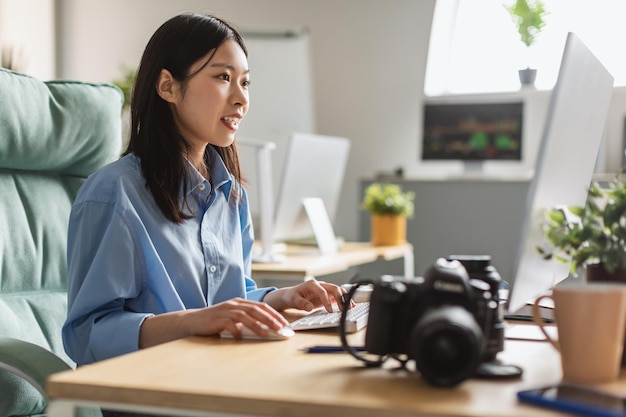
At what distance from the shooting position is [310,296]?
150 centimetres

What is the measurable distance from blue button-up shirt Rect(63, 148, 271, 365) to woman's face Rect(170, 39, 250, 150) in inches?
3.7

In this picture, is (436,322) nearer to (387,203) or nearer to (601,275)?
(601,275)

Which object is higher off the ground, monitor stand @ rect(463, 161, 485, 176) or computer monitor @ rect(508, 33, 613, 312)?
computer monitor @ rect(508, 33, 613, 312)

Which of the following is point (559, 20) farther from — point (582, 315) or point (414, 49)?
point (582, 315)

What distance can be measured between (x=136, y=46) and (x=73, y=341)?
4094 millimetres

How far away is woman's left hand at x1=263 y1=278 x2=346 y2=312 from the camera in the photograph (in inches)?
57.8

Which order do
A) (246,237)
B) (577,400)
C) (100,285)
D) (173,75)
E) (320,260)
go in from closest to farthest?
1. (577,400)
2. (100,285)
3. (173,75)
4. (246,237)
5. (320,260)

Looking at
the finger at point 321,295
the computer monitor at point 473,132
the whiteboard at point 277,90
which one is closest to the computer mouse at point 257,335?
the finger at point 321,295

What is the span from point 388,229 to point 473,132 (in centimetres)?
81

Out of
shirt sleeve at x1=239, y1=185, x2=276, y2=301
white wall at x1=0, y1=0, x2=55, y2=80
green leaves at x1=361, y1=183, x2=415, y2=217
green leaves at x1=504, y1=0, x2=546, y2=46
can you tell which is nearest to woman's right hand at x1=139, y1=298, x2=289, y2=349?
shirt sleeve at x1=239, y1=185, x2=276, y2=301

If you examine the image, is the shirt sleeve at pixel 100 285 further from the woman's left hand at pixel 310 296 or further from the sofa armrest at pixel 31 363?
the woman's left hand at pixel 310 296

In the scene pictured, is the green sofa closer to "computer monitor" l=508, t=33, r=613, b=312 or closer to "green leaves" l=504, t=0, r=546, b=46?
"computer monitor" l=508, t=33, r=613, b=312

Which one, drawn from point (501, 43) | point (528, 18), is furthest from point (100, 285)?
point (501, 43)

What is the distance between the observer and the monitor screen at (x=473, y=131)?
13.6 feet
